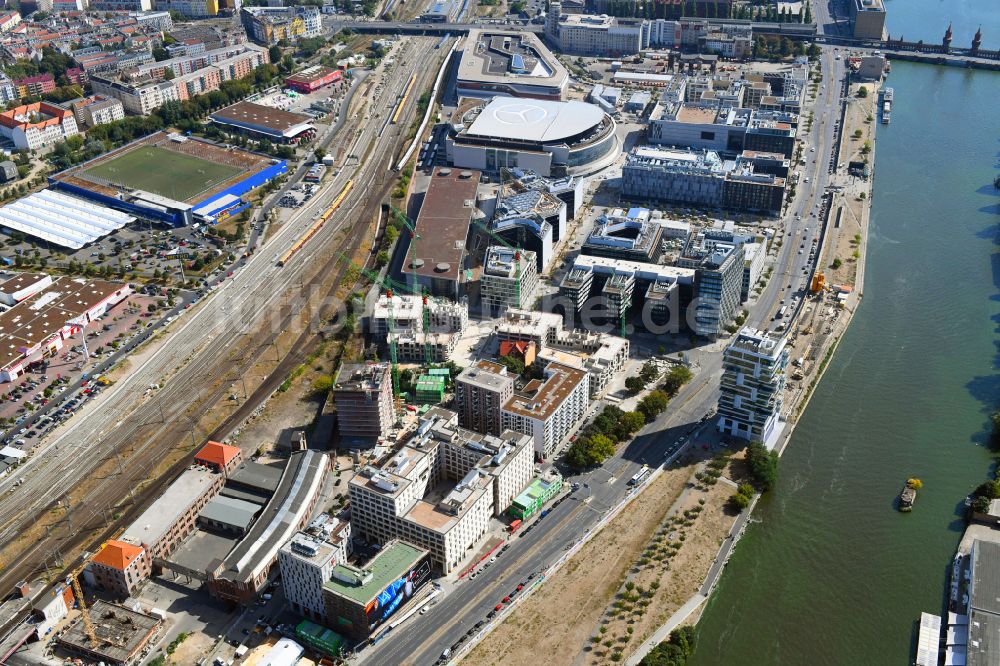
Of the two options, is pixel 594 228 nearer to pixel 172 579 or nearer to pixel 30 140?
pixel 172 579

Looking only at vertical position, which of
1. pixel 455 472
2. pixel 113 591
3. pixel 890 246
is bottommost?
pixel 113 591

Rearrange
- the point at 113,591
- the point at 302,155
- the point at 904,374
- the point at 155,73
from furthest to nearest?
the point at 155,73, the point at 302,155, the point at 904,374, the point at 113,591

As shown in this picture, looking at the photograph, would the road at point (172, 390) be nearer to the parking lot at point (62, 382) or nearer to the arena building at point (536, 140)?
the parking lot at point (62, 382)

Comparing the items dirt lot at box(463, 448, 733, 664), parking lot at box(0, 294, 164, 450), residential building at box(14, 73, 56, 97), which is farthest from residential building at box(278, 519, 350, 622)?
residential building at box(14, 73, 56, 97)

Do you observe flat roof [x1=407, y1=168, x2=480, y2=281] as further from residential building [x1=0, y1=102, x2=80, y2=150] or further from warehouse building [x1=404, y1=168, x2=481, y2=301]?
residential building [x1=0, y1=102, x2=80, y2=150]

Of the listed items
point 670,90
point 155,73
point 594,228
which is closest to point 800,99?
point 670,90

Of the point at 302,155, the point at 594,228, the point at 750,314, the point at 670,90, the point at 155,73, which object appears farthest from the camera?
the point at 155,73
